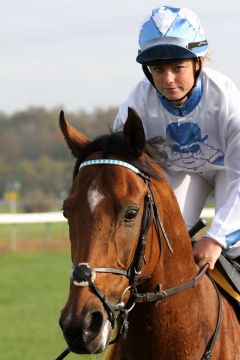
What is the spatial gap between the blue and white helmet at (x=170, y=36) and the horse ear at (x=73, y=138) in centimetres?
53

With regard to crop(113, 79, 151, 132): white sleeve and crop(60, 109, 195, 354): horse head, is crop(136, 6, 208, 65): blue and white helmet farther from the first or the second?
crop(60, 109, 195, 354): horse head

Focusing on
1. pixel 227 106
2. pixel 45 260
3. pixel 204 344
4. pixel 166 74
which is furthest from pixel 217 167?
pixel 45 260

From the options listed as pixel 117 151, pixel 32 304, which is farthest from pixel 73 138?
pixel 32 304

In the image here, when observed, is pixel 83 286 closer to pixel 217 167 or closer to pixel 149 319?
pixel 149 319

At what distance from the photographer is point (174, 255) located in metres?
4.16

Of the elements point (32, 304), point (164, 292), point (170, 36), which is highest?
point (170, 36)

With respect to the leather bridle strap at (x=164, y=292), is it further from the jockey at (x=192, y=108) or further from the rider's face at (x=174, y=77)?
the rider's face at (x=174, y=77)

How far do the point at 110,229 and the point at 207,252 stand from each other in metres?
0.86

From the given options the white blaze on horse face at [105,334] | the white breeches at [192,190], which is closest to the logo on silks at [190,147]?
the white breeches at [192,190]

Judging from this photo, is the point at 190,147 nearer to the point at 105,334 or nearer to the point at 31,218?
the point at 105,334

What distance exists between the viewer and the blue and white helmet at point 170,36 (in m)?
4.37

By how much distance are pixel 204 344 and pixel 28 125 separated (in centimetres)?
6150

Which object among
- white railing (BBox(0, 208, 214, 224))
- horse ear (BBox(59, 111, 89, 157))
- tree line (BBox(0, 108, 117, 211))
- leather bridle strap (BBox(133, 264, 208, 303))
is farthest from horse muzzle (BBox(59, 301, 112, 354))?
tree line (BBox(0, 108, 117, 211))

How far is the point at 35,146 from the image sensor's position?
6419 centimetres
